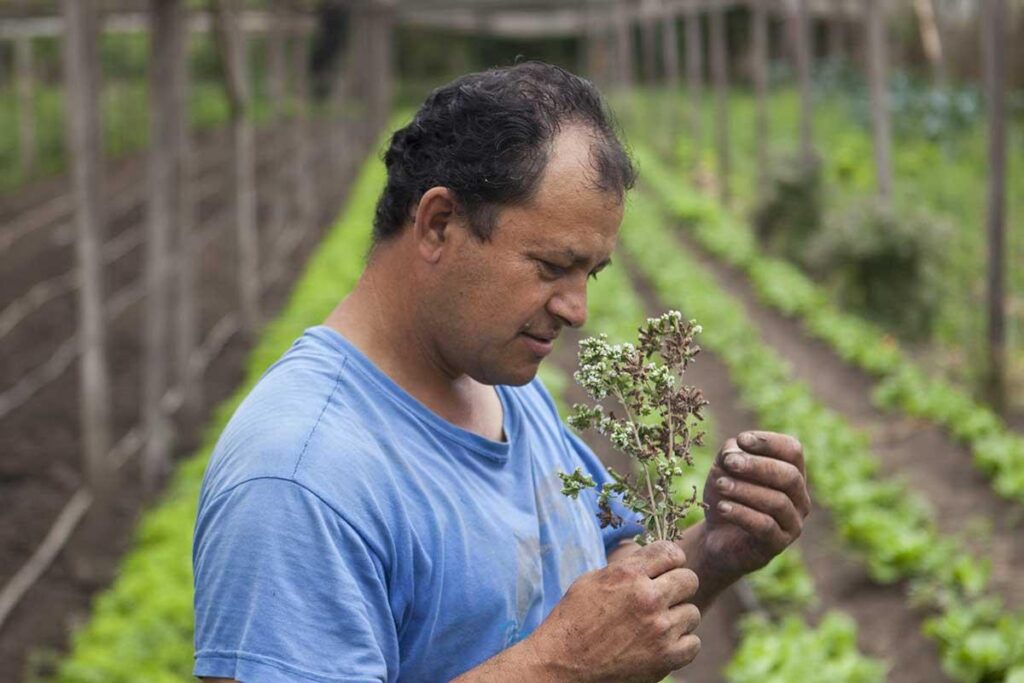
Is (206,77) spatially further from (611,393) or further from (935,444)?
(611,393)

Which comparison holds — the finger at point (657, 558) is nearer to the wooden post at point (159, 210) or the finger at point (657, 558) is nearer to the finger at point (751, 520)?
the finger at point (751, 520)

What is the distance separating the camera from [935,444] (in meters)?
8.67

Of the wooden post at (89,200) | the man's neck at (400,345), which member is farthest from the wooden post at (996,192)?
the man's neck at (400,345)

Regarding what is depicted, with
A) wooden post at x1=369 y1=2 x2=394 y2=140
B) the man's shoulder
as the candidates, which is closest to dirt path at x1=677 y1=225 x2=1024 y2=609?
the man's shoulder

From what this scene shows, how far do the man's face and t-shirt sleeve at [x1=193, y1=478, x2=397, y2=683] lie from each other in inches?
14.8

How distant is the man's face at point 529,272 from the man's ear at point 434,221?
2cm

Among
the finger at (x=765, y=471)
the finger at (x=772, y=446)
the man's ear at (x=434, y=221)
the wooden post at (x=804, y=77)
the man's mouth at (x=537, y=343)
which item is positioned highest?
the man's ear at (x=434, y=221)

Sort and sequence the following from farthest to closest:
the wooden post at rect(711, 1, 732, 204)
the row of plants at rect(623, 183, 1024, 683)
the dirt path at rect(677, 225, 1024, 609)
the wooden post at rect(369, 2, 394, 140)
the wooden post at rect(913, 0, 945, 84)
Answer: the wooden post at rect(369, 2, 394, 140), the wooden post at rect(913, 0, 945, 84), the wooden post at rect(711, 1, 732, 204), the dirt path at rect(677, 225, 1024, 609), the row of plants at rect(623, 183, 1024, 683)

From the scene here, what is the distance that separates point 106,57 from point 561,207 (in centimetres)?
2863

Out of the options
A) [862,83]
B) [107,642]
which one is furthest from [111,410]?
[862,83]

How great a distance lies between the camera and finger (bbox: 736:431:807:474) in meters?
2.33

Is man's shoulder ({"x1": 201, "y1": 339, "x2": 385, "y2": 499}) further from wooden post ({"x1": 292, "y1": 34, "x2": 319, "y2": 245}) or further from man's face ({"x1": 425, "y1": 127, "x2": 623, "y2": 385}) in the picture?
wooden post ({"x1": 292, "y1": 34, "x2": 319, "y2": 245})

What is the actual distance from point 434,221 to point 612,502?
30.6 inches

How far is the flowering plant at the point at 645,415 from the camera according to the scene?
2.16m
